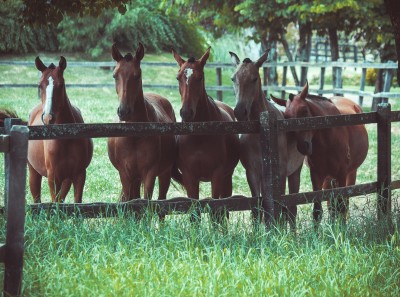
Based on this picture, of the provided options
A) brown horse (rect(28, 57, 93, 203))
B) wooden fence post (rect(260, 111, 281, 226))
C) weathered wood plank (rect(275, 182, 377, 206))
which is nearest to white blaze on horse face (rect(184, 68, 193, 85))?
wooden fence post (rect(260, 111, 281, 226))

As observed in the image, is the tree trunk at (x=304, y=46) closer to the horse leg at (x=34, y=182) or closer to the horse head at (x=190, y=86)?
the horse leg at (x=34, y=182)

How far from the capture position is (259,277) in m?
5.38

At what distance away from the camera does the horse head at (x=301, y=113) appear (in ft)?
26.6

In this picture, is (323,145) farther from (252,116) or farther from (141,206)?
(141,206)

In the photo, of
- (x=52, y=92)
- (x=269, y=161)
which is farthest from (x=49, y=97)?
(x=269, y=161)

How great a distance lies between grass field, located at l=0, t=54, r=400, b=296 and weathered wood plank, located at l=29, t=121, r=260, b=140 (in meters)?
0.73

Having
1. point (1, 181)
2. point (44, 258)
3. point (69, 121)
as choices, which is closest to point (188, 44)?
point (1, 181)

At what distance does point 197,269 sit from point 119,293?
27.7 inches

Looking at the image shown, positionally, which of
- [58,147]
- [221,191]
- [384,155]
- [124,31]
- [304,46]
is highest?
[124,31]

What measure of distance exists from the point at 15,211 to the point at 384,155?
15.1 feet

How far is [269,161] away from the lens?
7047mm

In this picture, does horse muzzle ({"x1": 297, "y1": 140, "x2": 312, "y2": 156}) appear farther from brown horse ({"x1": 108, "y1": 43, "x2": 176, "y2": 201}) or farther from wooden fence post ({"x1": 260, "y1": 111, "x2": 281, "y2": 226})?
brown horse ({"x1": 108, "y1": 43, "x2": 176, "y2": 201})

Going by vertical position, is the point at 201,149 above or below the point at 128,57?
below

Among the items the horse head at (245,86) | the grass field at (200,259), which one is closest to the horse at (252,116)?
the horse head at (245,86)
